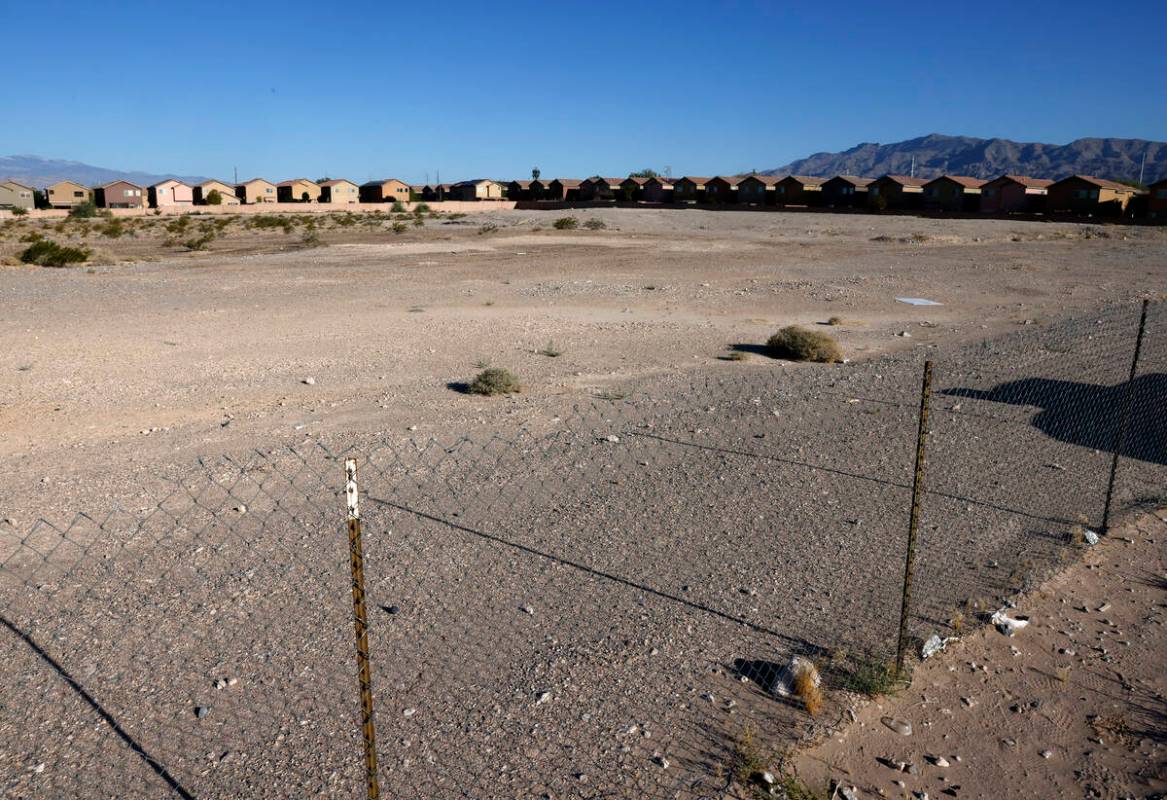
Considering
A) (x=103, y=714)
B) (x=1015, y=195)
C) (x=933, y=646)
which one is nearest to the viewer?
(x=103, y=714)

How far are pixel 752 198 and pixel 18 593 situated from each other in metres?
110

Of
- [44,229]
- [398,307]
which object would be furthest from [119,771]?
[44,229]

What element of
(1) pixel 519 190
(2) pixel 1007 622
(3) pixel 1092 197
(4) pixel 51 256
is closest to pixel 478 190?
(1) pixel 519 190

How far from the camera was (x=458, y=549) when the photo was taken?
315 inches

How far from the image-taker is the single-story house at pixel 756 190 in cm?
10988

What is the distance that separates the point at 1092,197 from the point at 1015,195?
6.64m

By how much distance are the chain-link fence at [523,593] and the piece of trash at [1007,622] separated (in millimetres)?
251

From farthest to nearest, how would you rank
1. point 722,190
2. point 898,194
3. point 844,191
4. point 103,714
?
point 722,190, point 844,191, point 898,194, point 103,714

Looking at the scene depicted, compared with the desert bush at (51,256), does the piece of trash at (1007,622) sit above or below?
above

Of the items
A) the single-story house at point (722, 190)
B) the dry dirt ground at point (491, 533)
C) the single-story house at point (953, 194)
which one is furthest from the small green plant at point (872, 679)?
the single-story house at point (722, 190)

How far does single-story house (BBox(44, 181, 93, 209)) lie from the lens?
12644 centimetres

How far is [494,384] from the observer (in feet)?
45.5

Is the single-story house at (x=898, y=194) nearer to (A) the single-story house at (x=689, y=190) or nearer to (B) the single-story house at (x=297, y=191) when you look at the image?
(A) the single-story house at (x=689, y=190)

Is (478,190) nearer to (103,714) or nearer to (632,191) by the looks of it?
(632,191)
